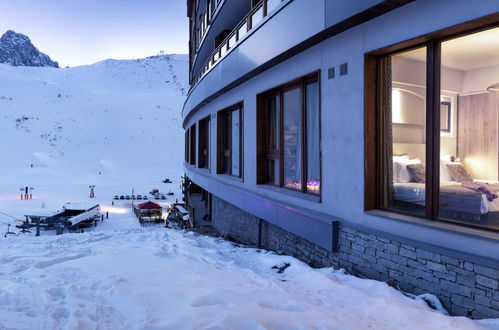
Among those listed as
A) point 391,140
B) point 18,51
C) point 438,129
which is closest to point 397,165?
point 391,140

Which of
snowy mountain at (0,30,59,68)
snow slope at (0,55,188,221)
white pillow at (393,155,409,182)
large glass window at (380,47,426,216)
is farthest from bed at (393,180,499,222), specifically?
snowy mountain at (0,30,59,68)

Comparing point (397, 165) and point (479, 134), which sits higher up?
point (479, 134)

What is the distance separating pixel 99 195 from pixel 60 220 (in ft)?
51.8

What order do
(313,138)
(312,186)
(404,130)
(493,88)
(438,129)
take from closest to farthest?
(493,88) < (438,129) < (404,130) < (313,138) < (312,186)

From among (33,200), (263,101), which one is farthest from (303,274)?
(33,200)

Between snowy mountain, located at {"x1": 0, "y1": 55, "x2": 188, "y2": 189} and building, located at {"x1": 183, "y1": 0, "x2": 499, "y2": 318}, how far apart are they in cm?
4498

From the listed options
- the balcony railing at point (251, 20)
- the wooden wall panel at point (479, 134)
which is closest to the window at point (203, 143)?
the balcony railing at point (251, 20)

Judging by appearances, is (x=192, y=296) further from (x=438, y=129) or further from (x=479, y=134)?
(x=479, y=134)

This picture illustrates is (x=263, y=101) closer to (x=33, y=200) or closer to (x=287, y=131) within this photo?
(x=287, y=131)

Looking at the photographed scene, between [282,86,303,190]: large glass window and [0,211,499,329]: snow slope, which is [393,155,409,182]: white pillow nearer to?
[0,211,499,329]: snow slope

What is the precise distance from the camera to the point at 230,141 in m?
13.0

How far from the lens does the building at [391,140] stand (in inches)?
173

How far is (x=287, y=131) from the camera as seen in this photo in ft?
28.6

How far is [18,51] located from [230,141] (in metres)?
202
